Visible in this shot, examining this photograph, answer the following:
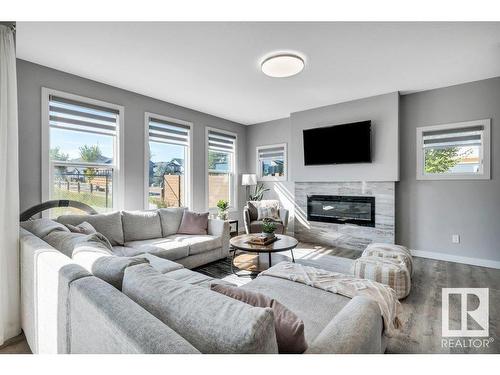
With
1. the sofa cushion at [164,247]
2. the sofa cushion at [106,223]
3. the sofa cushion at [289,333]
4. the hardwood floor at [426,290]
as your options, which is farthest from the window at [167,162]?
the sofa cushion at [289,333]

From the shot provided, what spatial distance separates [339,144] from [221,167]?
2600mm

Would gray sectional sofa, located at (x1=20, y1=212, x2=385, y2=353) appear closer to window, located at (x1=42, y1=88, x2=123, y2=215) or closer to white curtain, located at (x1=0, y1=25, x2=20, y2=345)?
white curtain, located at (x1=0, y1=25, x2=20, y2=345)

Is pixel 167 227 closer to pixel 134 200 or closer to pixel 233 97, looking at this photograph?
pixel 134 200

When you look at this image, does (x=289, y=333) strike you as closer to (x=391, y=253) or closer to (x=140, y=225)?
(x=391, y=253)

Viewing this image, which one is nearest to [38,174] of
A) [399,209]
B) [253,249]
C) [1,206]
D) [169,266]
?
[1,206]

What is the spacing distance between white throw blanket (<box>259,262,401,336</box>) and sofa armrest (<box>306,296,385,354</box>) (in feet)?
0.80

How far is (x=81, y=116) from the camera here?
3387mm

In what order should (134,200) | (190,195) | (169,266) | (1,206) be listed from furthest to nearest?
(190,195)
(134,200)
(169,266)
(1,206)

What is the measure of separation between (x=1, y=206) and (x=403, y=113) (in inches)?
206

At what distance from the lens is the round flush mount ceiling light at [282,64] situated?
277cm

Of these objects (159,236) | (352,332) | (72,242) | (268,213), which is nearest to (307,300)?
(352,332)

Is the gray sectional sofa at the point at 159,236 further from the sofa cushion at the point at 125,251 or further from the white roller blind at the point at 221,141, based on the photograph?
the white roller blind at the point at 221,141

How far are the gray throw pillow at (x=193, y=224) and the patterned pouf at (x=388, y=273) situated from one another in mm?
2142
